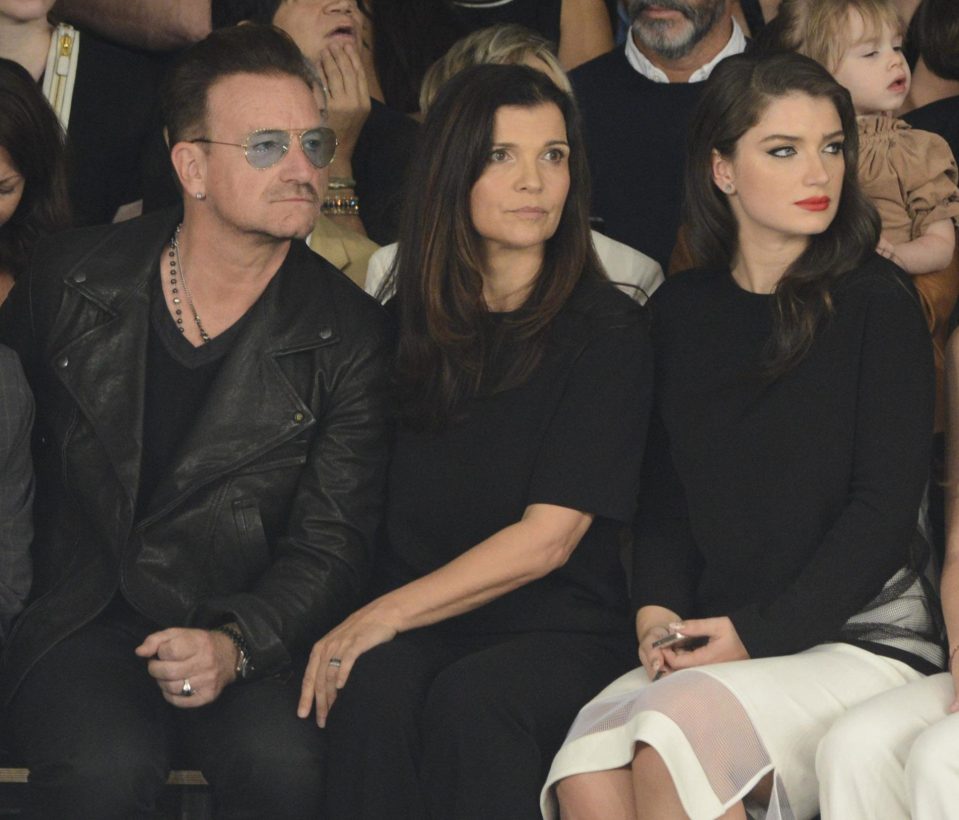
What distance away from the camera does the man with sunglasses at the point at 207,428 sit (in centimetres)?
339

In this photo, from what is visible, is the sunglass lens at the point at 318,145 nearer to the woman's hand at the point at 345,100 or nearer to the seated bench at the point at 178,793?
the woman's hand at the point at 345,100

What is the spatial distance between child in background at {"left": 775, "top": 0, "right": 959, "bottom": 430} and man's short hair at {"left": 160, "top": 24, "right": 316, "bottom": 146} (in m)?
1.28

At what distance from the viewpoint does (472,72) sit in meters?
3.64

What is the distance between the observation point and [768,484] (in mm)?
3365

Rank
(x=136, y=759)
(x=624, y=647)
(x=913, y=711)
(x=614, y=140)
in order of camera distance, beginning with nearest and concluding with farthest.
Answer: (x=913, y=711) → (x=136, y=759) → (x=624, y=647) → (x=614, y=140)

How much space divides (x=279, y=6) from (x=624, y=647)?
85.3 inches

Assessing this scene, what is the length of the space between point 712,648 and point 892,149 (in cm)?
145

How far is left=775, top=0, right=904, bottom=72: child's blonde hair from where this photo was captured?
427 centimetres

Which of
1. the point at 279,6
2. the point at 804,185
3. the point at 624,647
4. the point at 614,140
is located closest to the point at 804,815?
the point at 624,647

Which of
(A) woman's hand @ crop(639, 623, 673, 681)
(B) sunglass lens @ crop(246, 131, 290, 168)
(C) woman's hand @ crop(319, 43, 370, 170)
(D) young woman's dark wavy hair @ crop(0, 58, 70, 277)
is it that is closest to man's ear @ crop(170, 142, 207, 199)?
(B) sunglass lens @ crop(246, 131, 290, 168)

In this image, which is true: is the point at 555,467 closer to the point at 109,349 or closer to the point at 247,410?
the point at 247,410

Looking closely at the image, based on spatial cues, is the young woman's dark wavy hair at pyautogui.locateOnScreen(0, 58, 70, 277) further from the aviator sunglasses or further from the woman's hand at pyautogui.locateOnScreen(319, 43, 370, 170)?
the woman's hand at pyautogui.locateOnScreen(319, 43, 370, 170)

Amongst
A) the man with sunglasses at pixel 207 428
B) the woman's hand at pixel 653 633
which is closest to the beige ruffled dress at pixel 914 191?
the woman's hand at pixel 653 633

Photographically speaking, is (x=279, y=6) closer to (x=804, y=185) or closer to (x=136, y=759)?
(x=804, y=185)
